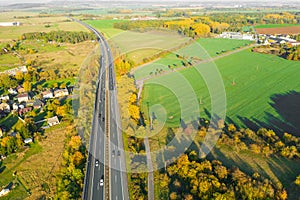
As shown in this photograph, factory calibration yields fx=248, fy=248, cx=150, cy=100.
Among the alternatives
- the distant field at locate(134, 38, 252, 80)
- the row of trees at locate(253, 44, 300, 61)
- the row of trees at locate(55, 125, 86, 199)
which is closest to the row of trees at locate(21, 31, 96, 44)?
the distant field at locate(134, 38, 252, 80)

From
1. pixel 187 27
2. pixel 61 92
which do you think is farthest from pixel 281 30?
pixel 61 92

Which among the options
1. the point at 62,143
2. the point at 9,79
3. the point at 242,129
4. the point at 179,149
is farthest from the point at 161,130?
the point at 9,79

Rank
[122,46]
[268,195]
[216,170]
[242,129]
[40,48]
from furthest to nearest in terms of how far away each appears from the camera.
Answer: [40,48] < [122,46] < [242,129] < [216,170] < [268,195]

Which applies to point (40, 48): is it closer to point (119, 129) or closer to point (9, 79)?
point (9, 79)

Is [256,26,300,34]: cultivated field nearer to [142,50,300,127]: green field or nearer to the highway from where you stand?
[142,50,300,127]: green field

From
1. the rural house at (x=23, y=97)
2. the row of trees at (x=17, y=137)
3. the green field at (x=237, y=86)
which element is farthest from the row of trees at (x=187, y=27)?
the row of trees at (x=17, y=137)

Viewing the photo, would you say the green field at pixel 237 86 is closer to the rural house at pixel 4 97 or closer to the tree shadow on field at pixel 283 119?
the tree shadow on field at pixel 283 119
